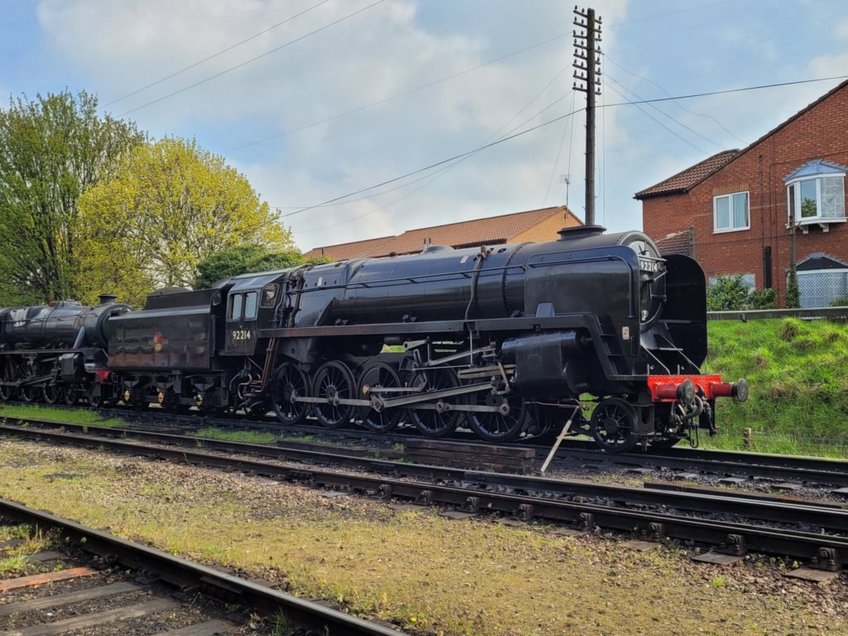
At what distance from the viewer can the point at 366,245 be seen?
57000 mm

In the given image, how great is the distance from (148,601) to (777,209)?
25733 millimetres

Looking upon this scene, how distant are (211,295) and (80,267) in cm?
2073

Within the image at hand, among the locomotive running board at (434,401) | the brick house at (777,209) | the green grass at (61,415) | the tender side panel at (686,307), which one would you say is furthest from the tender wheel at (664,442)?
the brick house at (777,209)

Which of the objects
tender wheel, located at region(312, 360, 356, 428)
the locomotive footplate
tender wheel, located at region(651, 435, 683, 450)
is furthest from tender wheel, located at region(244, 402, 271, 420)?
tender wheel, located at region(651, 435, 683, 450)

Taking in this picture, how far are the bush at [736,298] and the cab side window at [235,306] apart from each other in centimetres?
1505

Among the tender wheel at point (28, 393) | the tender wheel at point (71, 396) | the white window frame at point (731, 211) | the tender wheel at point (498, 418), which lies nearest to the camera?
the tender wheel at point (498, 418)

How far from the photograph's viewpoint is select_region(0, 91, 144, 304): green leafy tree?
3403 cm

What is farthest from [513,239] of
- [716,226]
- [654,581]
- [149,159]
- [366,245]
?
[654,581]

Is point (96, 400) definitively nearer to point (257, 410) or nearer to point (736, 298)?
point (257, 410)

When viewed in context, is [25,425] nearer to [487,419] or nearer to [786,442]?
[487,419]

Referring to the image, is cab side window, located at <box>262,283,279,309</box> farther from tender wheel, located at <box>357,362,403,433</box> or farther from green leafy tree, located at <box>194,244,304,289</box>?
green leafy tree, located at <box>194,244,304,289</box>

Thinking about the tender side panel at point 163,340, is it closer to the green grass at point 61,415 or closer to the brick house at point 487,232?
the green grass at point 61,415

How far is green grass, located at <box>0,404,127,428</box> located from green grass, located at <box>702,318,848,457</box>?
13.3 m

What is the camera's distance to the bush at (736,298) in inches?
941
